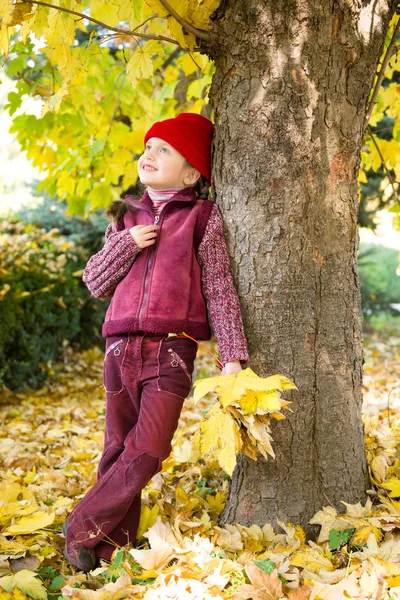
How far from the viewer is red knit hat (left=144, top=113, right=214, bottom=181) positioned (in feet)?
7.86

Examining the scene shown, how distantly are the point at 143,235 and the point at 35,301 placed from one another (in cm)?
374

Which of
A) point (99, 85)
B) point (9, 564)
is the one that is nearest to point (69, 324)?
point (99, 85)

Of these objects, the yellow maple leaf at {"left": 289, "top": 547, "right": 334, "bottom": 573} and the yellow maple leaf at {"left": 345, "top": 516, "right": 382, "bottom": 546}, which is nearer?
the yellow maple leaf at {"left": 289, "top": 547, "right": 334, "bottom": 573}

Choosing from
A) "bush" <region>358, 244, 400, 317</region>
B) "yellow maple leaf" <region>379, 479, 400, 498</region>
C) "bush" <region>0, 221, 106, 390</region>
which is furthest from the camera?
"bush" <region>358, 244, 400, 317</region>

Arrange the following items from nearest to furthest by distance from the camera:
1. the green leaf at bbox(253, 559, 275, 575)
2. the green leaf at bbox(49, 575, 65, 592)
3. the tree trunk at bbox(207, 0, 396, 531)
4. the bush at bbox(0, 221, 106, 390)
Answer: the green leaf at bbox(253, 559, 275, 575) < the green leaf at bbox(49, 575, 65, 592) < the tree trunk at bbox(207, 0, 396, 531) < the bush at bbox(0, 221, 106, 390)

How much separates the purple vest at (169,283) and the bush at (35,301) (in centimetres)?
314

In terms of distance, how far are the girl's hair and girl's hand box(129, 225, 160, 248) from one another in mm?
205

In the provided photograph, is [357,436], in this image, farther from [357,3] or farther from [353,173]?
[357,3]

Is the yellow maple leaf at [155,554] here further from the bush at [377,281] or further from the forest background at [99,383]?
the bush at [377,281]

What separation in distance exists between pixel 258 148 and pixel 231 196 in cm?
21

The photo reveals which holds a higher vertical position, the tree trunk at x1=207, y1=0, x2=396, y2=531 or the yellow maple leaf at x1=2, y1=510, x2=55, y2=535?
the tree trunk at x1=207, y1=0, x2=396, y2=531

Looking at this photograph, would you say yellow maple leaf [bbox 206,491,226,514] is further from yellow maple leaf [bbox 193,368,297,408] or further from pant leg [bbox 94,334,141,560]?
yellow maple leaf [bbox 193,368,297,408]

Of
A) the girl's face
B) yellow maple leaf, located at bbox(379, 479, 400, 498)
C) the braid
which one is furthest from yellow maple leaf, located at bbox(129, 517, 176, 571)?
the girl's face

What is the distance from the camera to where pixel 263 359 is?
2311 mm
